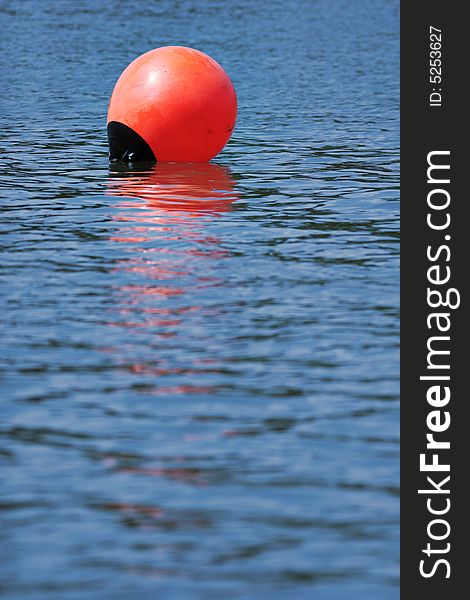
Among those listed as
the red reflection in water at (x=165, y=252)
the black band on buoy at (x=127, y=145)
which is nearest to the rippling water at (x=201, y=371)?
the red reflection in water at (x=165, y=252)

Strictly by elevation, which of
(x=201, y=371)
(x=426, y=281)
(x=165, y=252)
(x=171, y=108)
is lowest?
(x=201, y=371)

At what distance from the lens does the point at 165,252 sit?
39.3 ft

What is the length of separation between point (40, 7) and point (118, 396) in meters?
38.9

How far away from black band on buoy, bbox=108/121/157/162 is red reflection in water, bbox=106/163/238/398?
0.78 feet

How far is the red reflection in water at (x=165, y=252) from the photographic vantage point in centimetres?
896

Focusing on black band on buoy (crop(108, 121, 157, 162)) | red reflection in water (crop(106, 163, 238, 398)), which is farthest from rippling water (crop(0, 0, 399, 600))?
black band on buoy (crop(108, 121, 157, 162))

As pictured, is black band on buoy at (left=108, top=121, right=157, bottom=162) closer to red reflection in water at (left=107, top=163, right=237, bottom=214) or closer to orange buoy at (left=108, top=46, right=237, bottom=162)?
orange buoy at (left=108, top=46, right=237, bottom=162)

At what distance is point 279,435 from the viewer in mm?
7730

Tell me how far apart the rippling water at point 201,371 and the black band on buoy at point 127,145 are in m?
0.24

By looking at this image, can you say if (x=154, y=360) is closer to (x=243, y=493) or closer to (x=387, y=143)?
(x=243, y=493)

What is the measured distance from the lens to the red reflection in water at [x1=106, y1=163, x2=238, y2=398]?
8961mm

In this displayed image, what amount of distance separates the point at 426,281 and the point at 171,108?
5.62 m

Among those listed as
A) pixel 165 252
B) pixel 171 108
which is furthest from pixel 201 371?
pixel 171 108

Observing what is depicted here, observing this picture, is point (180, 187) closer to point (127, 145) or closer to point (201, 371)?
point (127, 145)
